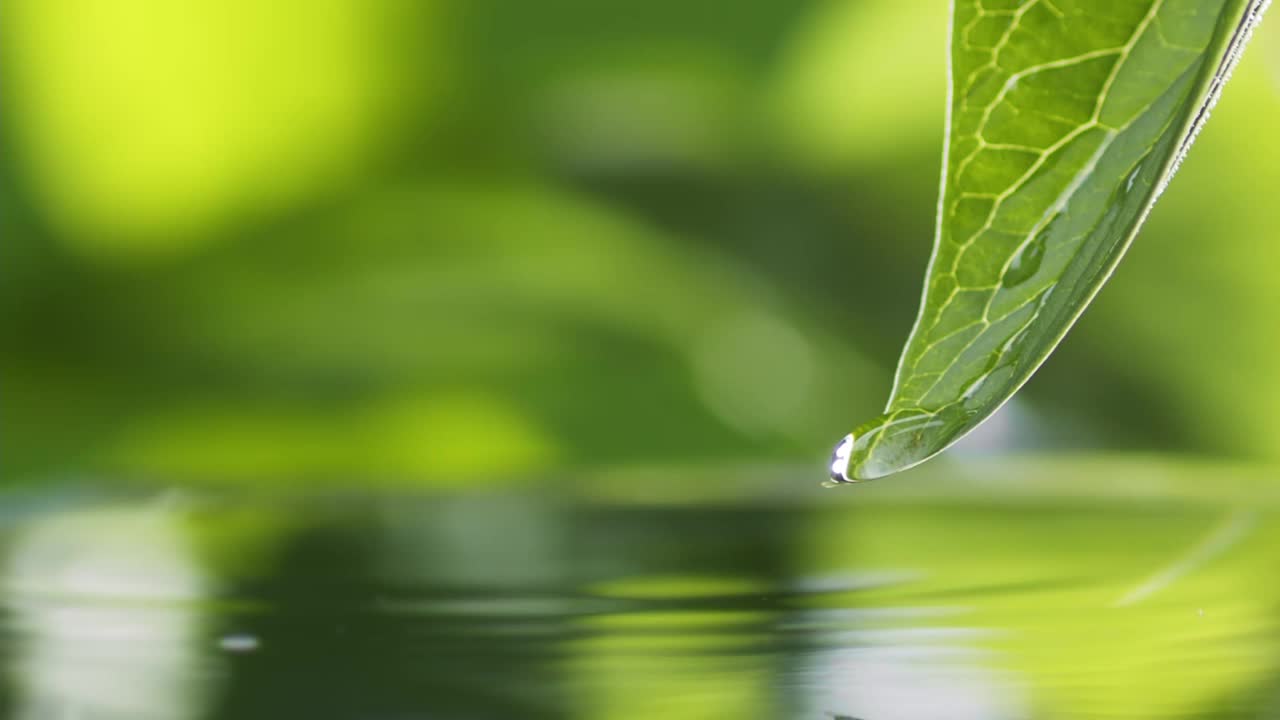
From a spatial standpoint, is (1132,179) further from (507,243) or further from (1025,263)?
(507,243)

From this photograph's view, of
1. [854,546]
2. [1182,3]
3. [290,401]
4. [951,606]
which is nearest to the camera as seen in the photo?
[1182,3]

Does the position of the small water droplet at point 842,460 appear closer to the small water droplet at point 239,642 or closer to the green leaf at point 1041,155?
the green leaf at point 1041,155

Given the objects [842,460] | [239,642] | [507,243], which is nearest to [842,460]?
[842,460]

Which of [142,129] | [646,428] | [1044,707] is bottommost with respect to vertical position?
[1044,707]

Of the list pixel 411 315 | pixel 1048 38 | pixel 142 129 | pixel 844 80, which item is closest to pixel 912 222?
pixel 844 80

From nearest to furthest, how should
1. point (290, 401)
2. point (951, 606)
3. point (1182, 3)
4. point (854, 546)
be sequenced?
point (1182, 3) < point (951, 606) < point (854, 546) < point (290, 401)

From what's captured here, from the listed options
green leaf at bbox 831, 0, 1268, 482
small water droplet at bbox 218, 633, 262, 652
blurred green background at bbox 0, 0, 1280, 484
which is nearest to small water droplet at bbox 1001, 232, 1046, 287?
green leaf at bbox 831, 0, 1268, 482

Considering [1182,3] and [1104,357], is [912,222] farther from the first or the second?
[1182,3]
